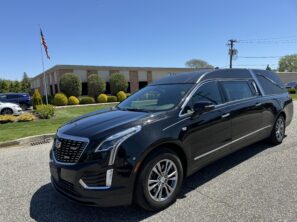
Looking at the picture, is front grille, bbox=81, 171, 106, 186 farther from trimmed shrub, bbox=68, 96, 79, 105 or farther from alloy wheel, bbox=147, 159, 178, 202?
trimmed shrub, bbox=68, 96, 79, 105

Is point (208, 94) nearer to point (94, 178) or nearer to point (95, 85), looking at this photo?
point (94, 178)

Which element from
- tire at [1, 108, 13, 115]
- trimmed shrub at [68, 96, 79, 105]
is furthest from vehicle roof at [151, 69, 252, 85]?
trimmed shrub at [68, 96, 79, 105]

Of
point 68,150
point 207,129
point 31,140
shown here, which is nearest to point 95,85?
point 31,140

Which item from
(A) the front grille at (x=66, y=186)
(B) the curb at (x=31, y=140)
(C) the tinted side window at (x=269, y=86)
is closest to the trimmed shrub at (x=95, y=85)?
(B) the curb at (x=31, y=140)

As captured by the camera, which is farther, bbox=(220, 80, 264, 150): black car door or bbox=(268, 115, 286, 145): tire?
bbox=(268, 115, 286, 145): tire

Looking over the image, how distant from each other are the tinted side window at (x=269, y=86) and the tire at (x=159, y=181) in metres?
3.35

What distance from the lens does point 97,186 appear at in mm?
2848

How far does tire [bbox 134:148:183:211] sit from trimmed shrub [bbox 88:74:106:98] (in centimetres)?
2790

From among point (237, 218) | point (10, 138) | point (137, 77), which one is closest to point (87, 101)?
point (137, 77)

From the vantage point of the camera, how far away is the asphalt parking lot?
3082 mm

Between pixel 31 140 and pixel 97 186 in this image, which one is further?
pixel 31 140

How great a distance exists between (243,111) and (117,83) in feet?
92.1

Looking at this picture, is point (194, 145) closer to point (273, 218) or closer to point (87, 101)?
point (273, 218)

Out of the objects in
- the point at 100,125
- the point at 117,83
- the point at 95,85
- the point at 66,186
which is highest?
the point at 117,83
